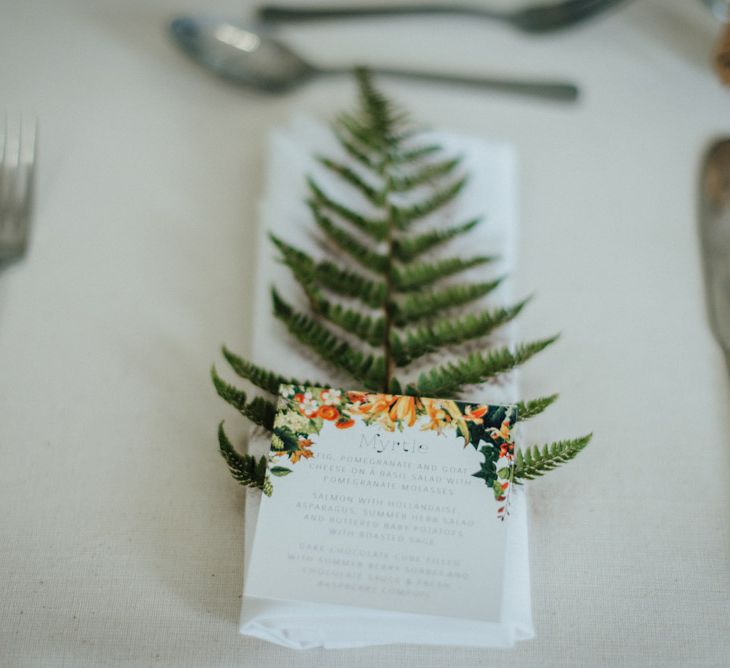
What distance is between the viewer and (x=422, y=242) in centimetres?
63

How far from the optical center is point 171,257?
27.3 inches

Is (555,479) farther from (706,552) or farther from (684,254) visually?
(684,254)

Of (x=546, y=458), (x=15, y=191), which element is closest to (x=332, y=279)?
(x=546, y=458)

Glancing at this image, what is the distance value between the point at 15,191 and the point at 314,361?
40cm

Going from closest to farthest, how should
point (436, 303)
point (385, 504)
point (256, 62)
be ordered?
point (385, 504), point (436, 303), point (256, 62)

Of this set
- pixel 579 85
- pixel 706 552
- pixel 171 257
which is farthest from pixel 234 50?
pixel 706 552

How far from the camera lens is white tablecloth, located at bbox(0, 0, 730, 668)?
0.54 metres

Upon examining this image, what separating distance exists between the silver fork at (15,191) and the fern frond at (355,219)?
33 cm

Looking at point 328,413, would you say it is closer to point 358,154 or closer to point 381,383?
point 381,383

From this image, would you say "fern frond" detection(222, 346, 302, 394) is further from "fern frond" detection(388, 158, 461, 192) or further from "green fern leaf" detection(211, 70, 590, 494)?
"fern frond" detection(388, 158, 461, 192)

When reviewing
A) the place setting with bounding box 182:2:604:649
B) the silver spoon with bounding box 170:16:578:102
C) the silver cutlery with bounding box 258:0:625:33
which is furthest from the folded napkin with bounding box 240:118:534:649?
the silver cutlery with bounding box 258:0:625:33

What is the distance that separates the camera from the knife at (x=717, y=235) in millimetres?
662

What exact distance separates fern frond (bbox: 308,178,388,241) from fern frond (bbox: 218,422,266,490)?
0.27 meters

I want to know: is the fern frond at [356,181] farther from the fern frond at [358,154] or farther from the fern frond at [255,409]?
the fern frond at [255,409]
